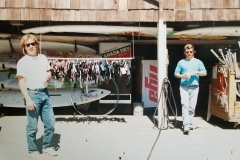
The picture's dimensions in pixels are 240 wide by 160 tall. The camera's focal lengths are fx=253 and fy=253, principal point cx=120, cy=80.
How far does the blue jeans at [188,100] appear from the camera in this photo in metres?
5.21

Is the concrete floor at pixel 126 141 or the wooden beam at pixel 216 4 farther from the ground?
the wooden beam at pixel 216 4

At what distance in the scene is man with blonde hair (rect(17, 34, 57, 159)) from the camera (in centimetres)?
372

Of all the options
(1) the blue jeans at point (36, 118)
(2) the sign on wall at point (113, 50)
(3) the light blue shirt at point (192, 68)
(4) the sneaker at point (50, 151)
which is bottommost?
(4) the sneaker at point (50, 151)

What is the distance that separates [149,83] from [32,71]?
15.8ft

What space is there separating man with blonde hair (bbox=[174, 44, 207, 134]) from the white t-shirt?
109 inches

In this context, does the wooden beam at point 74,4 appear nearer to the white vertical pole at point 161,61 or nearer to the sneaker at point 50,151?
the white vertical pole at point 161,61

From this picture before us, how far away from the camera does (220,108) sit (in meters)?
5.89

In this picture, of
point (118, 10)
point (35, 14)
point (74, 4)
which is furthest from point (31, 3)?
point (118, 10)

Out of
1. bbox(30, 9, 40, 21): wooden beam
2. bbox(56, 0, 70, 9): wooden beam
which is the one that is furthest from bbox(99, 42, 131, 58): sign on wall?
bbox(30, 9, 40, 21): wooden beam

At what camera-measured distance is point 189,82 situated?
524cm

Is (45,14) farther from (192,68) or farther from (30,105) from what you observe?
(192,68)

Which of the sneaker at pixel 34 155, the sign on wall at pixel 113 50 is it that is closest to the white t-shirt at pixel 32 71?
the sneaker at pixel 34 155

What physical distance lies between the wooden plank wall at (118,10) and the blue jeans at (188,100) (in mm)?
1750

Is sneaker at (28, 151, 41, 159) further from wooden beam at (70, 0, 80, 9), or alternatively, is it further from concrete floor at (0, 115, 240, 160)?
wooden beam at (70, 0, 80, 9)
